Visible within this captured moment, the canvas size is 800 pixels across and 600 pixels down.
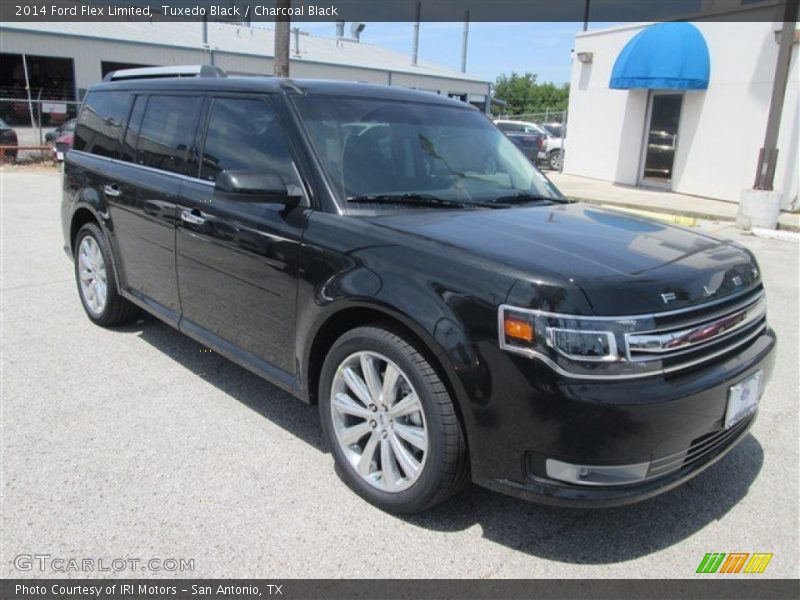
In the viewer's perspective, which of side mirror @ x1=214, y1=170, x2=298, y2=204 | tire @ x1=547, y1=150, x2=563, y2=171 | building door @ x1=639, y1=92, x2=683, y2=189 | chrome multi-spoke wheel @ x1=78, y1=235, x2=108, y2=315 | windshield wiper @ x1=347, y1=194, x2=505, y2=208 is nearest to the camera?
side mirror @ x1=214, y1=170, x2=298, y2=204

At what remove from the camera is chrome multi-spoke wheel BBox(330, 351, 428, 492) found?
284cm

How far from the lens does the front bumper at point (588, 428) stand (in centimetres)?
237

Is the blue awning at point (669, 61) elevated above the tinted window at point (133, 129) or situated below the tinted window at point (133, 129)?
above

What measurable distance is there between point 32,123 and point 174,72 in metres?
21.5

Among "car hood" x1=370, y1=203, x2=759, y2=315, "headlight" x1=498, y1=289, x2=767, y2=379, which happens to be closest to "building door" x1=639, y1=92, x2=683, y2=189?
"car hood" x1=370, y1=203, x2=759, y2=315

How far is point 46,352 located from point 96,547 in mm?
2571

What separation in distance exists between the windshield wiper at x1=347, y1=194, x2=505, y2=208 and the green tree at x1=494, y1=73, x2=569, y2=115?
2831 inches

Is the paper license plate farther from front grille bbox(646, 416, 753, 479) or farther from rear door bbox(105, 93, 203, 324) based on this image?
rear door bbox(105, 93, 203, 324)

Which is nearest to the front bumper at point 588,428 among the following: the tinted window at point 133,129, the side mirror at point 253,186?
the side mirror at point 253,186

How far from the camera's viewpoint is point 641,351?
95.5 inches

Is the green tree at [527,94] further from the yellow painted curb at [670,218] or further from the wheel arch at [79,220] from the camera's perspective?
the wheel arch at [79,220]

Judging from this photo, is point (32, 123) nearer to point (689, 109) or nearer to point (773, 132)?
point (689, 109)

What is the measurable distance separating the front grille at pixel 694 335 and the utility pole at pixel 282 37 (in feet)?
50.4
